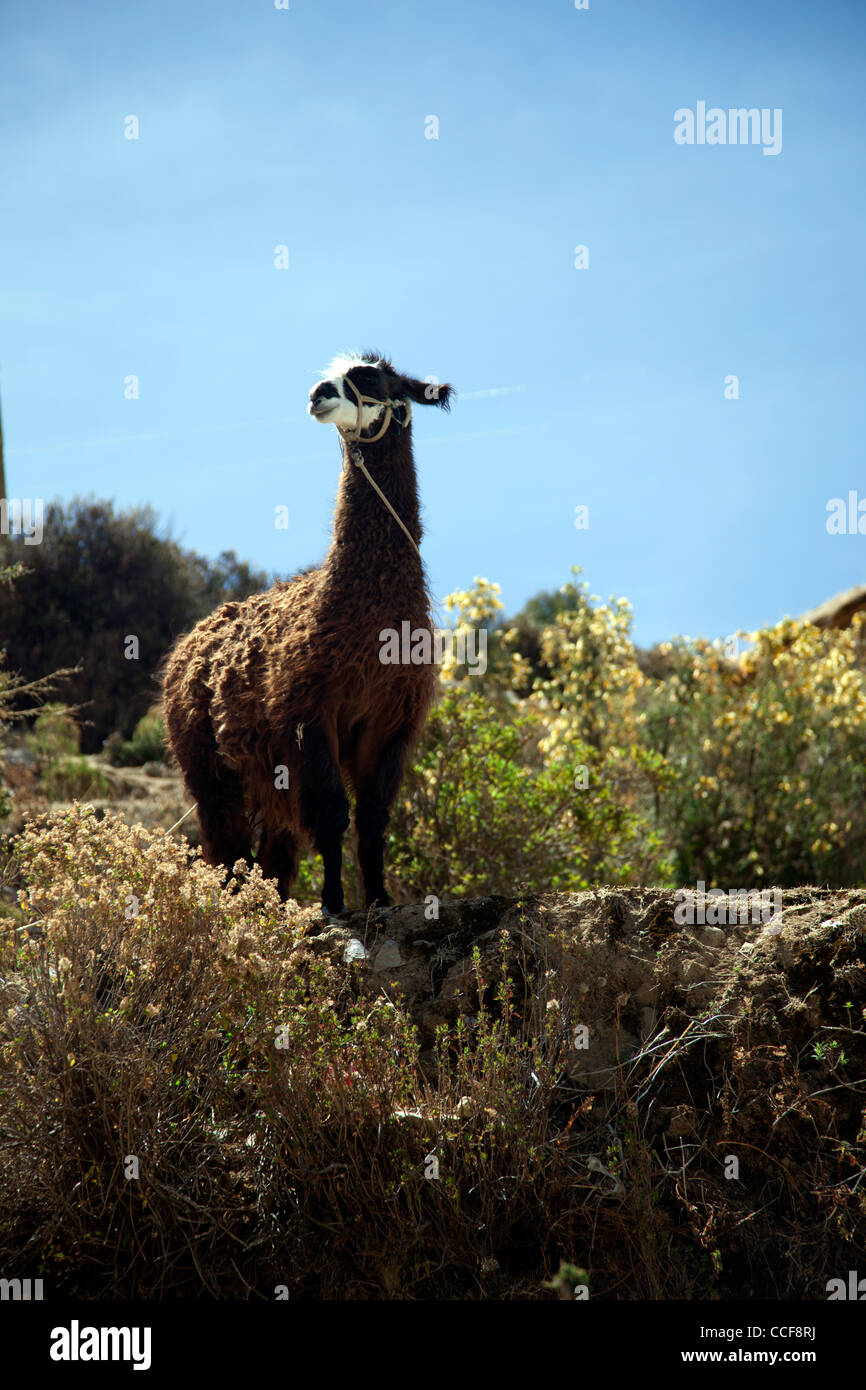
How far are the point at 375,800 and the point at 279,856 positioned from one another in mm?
935

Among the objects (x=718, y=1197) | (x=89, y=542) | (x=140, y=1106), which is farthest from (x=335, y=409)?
(x=89, y=542)

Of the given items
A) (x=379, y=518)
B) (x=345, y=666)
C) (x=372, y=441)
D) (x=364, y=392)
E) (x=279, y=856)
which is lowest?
(x=279, y=856)

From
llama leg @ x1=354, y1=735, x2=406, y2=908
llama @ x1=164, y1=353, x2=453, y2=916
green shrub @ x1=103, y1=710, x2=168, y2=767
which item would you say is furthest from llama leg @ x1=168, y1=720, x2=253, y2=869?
green shrub @ x1=103, y1=710, x2=168, y2=767

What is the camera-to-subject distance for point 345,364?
5500mm

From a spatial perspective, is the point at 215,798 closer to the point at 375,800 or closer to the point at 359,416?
Answer: the point at 375,800

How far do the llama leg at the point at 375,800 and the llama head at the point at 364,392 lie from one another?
5.35ft

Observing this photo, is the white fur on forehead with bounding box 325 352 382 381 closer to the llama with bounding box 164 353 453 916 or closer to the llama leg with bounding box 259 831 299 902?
the llama with bounding box 164 353 453 916

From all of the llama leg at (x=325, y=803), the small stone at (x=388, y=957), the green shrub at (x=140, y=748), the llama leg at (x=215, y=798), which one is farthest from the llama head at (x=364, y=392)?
the green shrub at (x=140, y=748)

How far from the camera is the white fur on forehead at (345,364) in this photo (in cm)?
542

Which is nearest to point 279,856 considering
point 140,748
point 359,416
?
point 359,416

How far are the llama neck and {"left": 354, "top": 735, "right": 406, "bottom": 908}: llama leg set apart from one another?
35.1 inches

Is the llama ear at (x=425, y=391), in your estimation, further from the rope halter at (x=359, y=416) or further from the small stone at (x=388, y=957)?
the small stone at (x=388, y=957)
